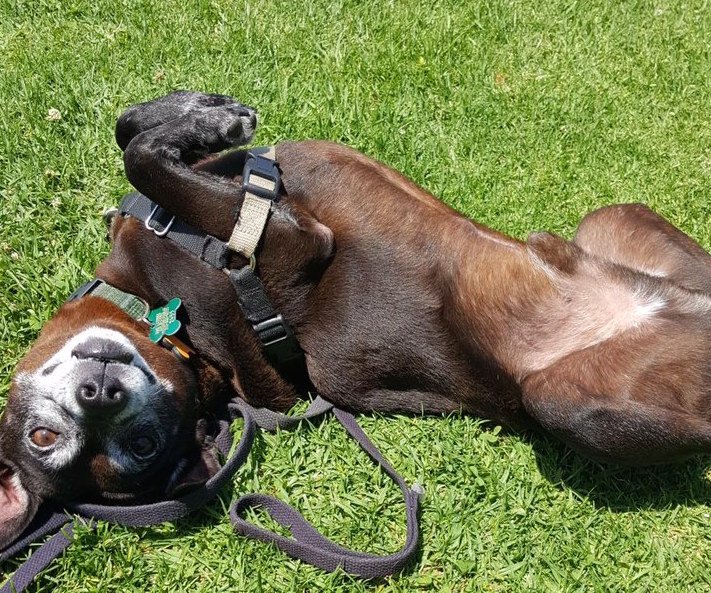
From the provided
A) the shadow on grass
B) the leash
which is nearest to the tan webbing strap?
the leash

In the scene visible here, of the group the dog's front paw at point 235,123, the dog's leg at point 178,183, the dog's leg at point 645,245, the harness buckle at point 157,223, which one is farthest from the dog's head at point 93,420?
the dog's leg at point 645,245

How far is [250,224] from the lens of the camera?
331cm

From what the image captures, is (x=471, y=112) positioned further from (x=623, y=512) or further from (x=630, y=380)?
(x=623, y=512)

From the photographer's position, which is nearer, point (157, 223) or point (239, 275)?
point (239, 275)

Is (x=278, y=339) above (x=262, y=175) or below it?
below

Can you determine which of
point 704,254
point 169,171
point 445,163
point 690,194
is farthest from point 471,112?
point 169,171

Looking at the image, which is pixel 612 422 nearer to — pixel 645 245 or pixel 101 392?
pixel 645 245

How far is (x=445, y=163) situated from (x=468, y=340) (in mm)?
1603

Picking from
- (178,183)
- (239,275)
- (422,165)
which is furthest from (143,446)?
(422,165)

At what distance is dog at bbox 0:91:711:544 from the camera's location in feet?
10.4

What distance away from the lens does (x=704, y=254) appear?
11.7 ft

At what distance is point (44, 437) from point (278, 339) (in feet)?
3.85

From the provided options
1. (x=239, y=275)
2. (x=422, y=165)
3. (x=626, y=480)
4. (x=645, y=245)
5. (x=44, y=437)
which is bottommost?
(x=626, y=480)

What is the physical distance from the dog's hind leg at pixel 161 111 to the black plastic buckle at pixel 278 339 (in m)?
1.20
